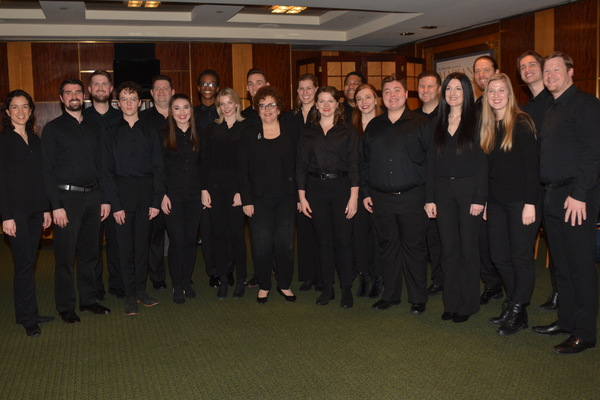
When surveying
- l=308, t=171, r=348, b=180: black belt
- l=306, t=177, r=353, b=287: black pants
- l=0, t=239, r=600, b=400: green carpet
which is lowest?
l=0, t=239, r=600, b=400: green carpet

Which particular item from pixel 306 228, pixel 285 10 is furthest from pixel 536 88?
pixel 285 10

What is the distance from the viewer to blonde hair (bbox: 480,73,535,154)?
390 centimetres

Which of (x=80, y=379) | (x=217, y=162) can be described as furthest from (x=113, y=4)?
(x=80, y=379)

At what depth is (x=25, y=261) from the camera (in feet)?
13.8

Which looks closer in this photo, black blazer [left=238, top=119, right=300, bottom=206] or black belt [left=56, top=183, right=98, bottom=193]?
black belt [left=56, top=183, right=98, bottom=193]

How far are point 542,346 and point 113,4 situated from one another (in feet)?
27.5

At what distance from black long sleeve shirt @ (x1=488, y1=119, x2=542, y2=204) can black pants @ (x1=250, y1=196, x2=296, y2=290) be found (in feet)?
5.47

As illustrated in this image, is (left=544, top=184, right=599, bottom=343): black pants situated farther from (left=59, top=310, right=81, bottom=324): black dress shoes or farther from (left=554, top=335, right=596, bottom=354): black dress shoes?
(left=59, top=310, right=81, bottom=324): black dress shoes

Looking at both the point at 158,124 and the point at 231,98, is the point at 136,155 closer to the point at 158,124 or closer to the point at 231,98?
the point at 158,124

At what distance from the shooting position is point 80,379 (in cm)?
347

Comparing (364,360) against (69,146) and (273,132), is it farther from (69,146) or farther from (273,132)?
(69,146)

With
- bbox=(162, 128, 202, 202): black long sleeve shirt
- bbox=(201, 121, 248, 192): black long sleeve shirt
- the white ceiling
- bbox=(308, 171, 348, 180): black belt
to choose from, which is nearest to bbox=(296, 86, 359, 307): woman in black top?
bbox=(308, 171, 348, 180): black belt

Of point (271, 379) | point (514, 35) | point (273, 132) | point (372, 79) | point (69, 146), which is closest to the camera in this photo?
point (271, 379)

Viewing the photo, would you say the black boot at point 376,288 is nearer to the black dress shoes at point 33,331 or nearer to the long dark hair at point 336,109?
the long dark hair at point 336,109
